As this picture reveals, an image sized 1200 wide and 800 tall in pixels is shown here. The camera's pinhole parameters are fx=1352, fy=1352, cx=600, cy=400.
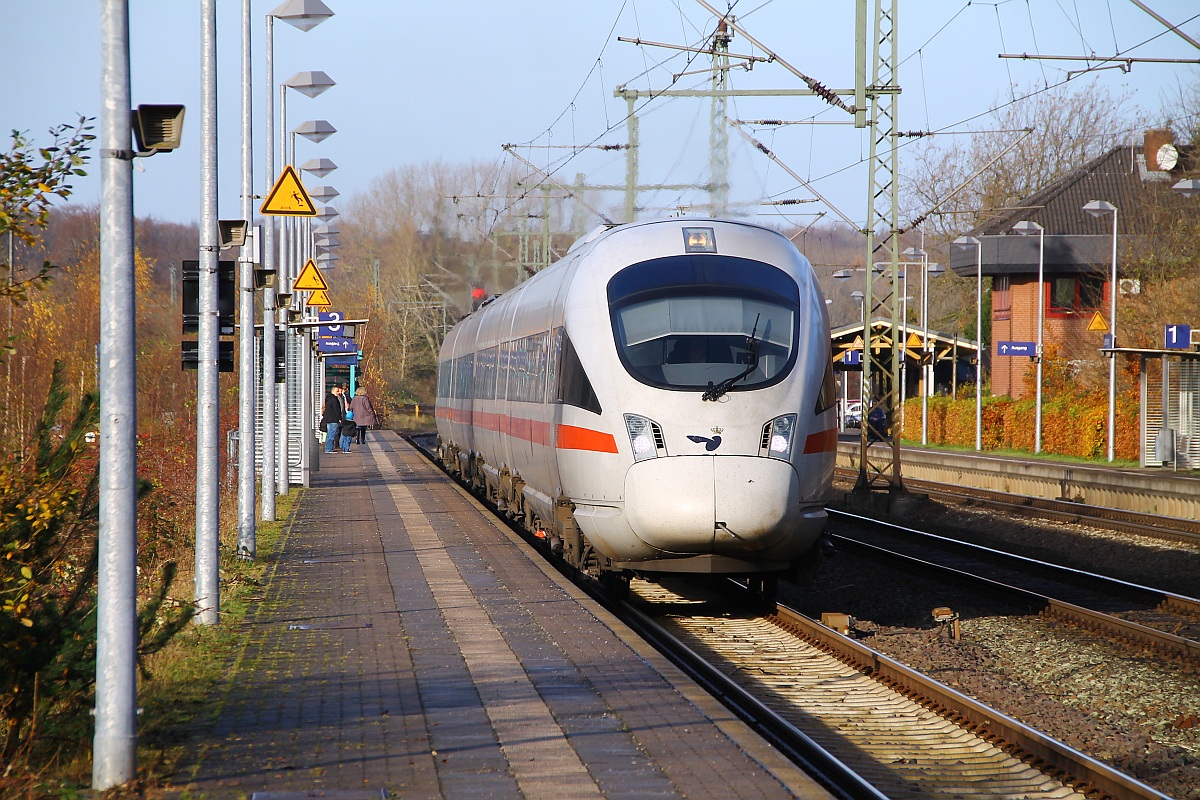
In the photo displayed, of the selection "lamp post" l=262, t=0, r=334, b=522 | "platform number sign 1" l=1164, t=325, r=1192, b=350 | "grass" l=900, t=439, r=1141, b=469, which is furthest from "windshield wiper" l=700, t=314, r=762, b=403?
"grass" l=900, t=439, r=1141, b=469

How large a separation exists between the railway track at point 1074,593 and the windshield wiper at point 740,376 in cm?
388

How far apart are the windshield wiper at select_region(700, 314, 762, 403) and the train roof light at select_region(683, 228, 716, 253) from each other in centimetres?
83

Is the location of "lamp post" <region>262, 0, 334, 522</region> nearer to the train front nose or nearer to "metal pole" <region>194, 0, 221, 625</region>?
"metal pole" <region>194, 0, 221, 625</region>

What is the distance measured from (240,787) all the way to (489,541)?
10233mm

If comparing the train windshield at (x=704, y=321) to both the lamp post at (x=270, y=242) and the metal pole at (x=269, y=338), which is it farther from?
the metal pole at (x=269, y=338)

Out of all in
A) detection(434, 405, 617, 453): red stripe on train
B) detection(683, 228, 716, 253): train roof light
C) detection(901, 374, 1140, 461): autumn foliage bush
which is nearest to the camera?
detection(434, 405, 617, 453): red stripe on train

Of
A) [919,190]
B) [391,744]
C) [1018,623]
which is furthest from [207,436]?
[919,190]

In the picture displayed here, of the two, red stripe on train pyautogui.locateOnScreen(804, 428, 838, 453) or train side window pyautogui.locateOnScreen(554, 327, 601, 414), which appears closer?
red stripe on train pyautogui.locateOnScreen(804, 428, 838, 453)

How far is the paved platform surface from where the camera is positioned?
19.3 ft

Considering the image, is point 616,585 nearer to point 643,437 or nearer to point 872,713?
point 643,437

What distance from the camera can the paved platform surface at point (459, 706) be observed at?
19.3ft

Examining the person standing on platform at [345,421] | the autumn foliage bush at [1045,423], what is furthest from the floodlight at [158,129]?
the person standing on platform at [345,421]

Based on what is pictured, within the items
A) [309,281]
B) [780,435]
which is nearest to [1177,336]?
[309,281]

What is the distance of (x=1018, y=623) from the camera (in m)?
12.3
